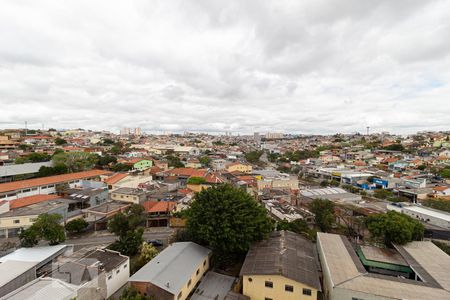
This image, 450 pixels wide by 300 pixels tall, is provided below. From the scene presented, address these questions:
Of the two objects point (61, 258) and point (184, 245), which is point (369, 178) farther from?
point (61, 258)

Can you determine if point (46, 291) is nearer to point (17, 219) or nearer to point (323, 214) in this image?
point (17, 219)

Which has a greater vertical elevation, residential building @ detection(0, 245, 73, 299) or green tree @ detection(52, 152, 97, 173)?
green tree @ detection(52, 152, 97, 173)

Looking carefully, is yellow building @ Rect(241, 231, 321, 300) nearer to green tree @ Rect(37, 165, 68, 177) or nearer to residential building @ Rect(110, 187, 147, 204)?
residential building @ Rect(110, 187, 147, 204)

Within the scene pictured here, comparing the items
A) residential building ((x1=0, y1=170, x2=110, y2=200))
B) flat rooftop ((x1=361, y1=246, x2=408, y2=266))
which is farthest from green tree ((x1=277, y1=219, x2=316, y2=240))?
residential building ((x1=0, y1=170, x2=110, y2=200))

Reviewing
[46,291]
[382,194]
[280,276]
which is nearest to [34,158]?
Result: [46,291]

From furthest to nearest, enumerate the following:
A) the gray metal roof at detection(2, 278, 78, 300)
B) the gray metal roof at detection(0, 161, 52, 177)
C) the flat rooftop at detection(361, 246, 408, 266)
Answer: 1. the gray metal roof at detection(0, 161, 52, 177)
2. the flat rooftop at detection(361, 246, 408, 266)
3. the gray metal roof at detection(2, 278, 78, 300)

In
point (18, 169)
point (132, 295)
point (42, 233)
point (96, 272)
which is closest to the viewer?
point (132, 295)
